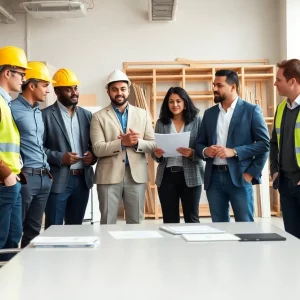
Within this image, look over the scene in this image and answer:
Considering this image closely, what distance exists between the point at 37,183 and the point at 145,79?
14.0 feet

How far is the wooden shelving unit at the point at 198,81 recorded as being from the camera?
291 inches

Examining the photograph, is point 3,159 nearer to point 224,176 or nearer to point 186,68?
point 224,176

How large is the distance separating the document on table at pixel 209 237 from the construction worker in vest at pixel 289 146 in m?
1.22

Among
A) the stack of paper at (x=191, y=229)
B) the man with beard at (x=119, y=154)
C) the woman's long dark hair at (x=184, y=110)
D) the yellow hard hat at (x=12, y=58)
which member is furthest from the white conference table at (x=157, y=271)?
the woman's long dark hair at (x=184, y=110)

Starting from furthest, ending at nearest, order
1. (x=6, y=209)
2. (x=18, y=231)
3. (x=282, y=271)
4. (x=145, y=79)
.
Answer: (x=145, y=79) → (x=18, y=231) → (x=6, y=209) → (x=282, y=271)

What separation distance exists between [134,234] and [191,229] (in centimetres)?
32

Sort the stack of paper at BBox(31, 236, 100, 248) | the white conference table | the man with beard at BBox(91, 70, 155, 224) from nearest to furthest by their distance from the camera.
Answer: the white conference table < the stack of paper at BBox(31, 236, 100, 248) < the man with beard at BBox(91, 70, 155, 224)

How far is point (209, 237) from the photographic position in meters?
2.20

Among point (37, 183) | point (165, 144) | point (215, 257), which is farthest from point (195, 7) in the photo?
point (215, 257)

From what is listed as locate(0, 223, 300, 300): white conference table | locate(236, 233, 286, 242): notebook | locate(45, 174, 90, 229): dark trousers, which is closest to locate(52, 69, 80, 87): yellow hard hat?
locate(45, 174, 90, 229): dark trousers

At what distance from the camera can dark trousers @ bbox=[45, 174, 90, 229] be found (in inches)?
153

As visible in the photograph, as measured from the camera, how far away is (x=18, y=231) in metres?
3.29

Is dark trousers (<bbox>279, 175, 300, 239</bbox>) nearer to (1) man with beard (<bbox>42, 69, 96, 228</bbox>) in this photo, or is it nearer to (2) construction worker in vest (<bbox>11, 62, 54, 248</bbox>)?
(1) man with beard (<bbox>42, 69, 96, 228</bbox>)

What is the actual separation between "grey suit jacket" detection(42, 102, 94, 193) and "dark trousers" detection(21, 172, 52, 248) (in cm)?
17
